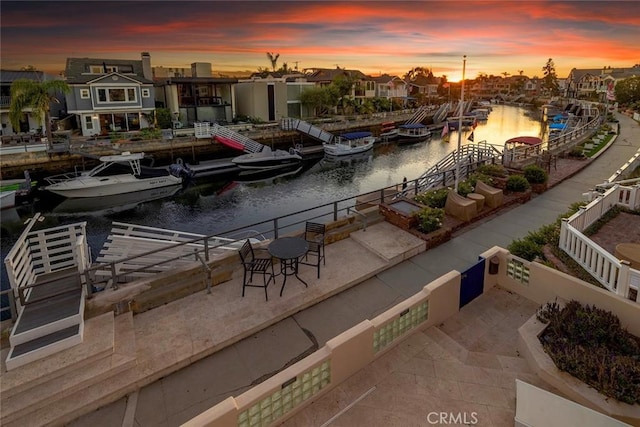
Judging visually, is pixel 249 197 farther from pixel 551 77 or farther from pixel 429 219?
pixel 551 77

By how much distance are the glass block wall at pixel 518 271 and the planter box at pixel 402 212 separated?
305 cm

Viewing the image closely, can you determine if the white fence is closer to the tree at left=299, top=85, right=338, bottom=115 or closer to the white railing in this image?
the white railing

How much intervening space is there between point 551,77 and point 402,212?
149699mm

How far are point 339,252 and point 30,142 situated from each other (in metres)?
33.0

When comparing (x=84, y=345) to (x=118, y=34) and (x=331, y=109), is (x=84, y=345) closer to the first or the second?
(x=118, y=34)

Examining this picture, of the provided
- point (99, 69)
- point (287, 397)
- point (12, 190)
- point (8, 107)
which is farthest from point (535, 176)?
point (99, 69)

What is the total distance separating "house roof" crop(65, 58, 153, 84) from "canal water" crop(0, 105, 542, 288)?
15496 mm

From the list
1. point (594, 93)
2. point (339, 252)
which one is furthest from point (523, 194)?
point (594, 93)

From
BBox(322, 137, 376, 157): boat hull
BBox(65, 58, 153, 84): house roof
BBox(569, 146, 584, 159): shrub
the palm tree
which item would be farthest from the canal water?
BBox(65, 58, 153, 84): house roof

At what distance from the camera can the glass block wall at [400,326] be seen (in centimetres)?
552

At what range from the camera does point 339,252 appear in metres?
9.20

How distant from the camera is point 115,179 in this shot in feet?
89.4

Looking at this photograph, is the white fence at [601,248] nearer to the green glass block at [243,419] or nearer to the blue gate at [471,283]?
the blue gate at [471,283]

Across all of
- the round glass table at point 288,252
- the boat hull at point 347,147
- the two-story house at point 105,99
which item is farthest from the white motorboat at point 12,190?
the boat hull at point 347,147
